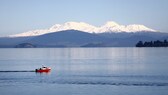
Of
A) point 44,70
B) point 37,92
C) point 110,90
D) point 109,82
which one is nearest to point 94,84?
point 109,82

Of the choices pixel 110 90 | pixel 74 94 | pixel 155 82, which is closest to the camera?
pixel 74 94

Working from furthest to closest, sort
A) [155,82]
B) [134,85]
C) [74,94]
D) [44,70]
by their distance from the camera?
[44,70]
[155,82]
[134,85]
[74,94]

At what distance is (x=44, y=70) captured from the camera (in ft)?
258

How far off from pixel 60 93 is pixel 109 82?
12.7 m

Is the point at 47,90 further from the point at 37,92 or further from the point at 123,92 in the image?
the point at 123,92

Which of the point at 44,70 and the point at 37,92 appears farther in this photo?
the point at 44,70

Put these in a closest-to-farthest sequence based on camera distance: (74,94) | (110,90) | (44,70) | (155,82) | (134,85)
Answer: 1. (74,94)
2. (110,90)
3. (134,85)
4. (155,82)
5. (44,70)

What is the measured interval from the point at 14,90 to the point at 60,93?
6.84 metres

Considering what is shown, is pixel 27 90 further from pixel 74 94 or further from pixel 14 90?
pixel 74 94

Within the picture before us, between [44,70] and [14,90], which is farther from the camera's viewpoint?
[44,70]

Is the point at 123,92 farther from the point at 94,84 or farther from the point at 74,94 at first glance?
the point at 94,84

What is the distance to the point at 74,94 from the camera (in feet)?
149

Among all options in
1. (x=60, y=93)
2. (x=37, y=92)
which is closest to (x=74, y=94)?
(x=60, y=93)

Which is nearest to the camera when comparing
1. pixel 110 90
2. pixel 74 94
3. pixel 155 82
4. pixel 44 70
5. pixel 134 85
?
pixel 74 94
